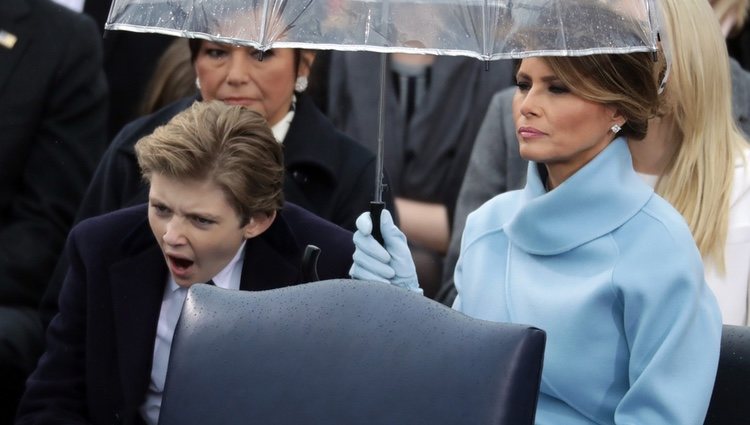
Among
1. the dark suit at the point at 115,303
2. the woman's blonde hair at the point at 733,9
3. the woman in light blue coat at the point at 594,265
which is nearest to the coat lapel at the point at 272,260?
the dark suit at the point at 115,303

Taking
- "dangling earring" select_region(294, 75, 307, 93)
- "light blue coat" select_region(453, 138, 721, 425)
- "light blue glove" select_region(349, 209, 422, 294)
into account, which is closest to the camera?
"light blue coat" select_region(453, 138, 721, 425)

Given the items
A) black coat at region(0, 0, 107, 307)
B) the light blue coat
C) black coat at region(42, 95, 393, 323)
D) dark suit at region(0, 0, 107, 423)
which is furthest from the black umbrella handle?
black coat at region(0, 0, 107, 307)

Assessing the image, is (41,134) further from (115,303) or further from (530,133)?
(530,133)

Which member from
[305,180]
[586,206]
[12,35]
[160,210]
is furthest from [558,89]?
[12,35]

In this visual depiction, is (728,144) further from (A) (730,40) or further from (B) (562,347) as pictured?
(A) (730,40)

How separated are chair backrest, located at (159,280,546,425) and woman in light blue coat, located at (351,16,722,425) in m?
0.33

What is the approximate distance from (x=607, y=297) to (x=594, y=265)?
9 centimetres

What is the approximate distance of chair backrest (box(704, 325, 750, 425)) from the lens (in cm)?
278

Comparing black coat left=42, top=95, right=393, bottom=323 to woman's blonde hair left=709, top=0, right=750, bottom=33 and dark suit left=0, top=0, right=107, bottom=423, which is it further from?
woman's blonde hair left=709, top=0, right=750, bottom=33

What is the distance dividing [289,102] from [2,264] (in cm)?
94

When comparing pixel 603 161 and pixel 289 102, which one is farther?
pixel 289 102

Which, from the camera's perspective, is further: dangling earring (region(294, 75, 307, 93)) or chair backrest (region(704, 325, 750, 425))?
dangling earring (region(294, 75, 307, 93))

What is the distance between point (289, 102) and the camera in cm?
389

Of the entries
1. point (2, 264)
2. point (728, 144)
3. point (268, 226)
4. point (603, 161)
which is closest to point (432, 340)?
point (603, 161)
